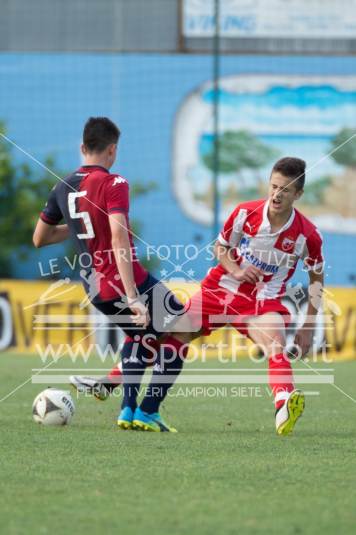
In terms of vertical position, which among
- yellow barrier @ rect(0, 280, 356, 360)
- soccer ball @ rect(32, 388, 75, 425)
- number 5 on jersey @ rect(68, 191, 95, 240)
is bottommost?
yellow barrier @ rect(0, 280, 356, 360)

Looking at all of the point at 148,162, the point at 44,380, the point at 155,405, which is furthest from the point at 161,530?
the point at 148,162

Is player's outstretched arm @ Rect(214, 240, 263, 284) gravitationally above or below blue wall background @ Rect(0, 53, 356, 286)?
above

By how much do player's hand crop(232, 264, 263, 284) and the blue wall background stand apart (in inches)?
741

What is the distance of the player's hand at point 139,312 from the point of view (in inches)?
266

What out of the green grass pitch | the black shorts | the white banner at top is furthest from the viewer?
the white banner at top

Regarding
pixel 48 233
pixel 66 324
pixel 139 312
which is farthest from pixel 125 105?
pixel 139 312

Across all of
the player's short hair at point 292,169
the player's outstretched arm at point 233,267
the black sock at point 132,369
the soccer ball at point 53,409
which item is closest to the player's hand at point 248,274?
the player's outstretched arm at point 233,267

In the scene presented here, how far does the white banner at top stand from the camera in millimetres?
26594

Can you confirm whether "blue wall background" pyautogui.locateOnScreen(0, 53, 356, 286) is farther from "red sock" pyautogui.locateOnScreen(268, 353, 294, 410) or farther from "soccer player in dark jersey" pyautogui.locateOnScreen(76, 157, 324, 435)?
"red sock" pyautogui.locateOnScreen(268, 353, 294, 410)

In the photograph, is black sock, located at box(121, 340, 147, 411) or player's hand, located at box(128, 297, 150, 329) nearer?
player's hand, located at box(128, 297, 150, 329)

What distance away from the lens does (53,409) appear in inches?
301

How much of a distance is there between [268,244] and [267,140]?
1943 centimetres

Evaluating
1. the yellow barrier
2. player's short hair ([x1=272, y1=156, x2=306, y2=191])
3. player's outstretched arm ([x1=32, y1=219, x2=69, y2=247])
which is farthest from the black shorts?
the yellow barrier

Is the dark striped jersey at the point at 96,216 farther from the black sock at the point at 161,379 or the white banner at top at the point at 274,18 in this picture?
the white banner at top at the point at 274,18
